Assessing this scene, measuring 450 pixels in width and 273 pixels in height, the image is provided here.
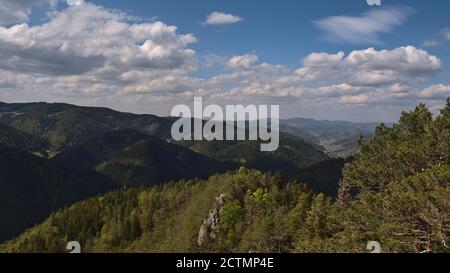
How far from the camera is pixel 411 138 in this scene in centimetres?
6391

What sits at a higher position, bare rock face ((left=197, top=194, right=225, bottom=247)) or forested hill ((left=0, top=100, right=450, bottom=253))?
forested hill ((left=0, top=100, right=450, bottom=253))

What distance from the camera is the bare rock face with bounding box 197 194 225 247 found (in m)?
146

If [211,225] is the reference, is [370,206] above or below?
above

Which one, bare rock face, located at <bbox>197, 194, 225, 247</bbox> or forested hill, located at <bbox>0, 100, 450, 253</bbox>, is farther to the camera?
bare rock face, located at <bbox>197, 194, 225, 247</bbox>

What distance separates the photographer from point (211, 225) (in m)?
150

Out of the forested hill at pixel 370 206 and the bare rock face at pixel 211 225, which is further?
the bare rock face at pixel 211 225

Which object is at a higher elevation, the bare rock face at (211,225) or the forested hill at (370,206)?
the forested hill at (370,206)

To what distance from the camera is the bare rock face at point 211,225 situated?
145625 mm

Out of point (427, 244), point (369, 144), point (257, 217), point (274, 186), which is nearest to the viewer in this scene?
point (427, 244)

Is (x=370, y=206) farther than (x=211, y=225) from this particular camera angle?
No
